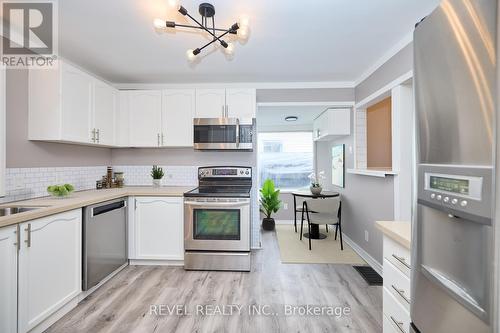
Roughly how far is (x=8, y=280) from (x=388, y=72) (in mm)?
3681

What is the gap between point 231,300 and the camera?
2.25 metres

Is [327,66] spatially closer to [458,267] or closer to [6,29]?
[458,267]

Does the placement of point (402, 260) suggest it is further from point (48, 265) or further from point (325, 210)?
point (48, 265)

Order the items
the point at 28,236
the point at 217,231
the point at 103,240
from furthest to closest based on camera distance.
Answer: the point at 217,231
the point at 103,240
the point at 28,236

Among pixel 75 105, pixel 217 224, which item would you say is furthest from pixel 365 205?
pixel 75 105

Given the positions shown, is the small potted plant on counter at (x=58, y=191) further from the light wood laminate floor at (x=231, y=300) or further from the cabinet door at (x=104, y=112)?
the light wood laminate floor at (x=231, y=300)

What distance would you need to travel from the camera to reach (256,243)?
11.8 feet

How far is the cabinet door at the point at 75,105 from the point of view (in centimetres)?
241

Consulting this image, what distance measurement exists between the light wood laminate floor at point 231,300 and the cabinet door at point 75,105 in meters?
1.62

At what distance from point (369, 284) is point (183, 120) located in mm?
2947

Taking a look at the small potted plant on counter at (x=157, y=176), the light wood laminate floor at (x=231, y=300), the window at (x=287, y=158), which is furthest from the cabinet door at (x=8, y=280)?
the window at (x=287, y=158)

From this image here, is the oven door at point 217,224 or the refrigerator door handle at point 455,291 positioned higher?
the refrigerator door handle at point 455,291

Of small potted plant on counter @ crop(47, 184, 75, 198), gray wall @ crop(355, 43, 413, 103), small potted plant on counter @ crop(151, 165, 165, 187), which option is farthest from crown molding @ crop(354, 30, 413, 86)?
small potted plant on counter @ crop(47, 184, 75, 198)

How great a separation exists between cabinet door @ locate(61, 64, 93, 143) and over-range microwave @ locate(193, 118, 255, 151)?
120 centimetres
